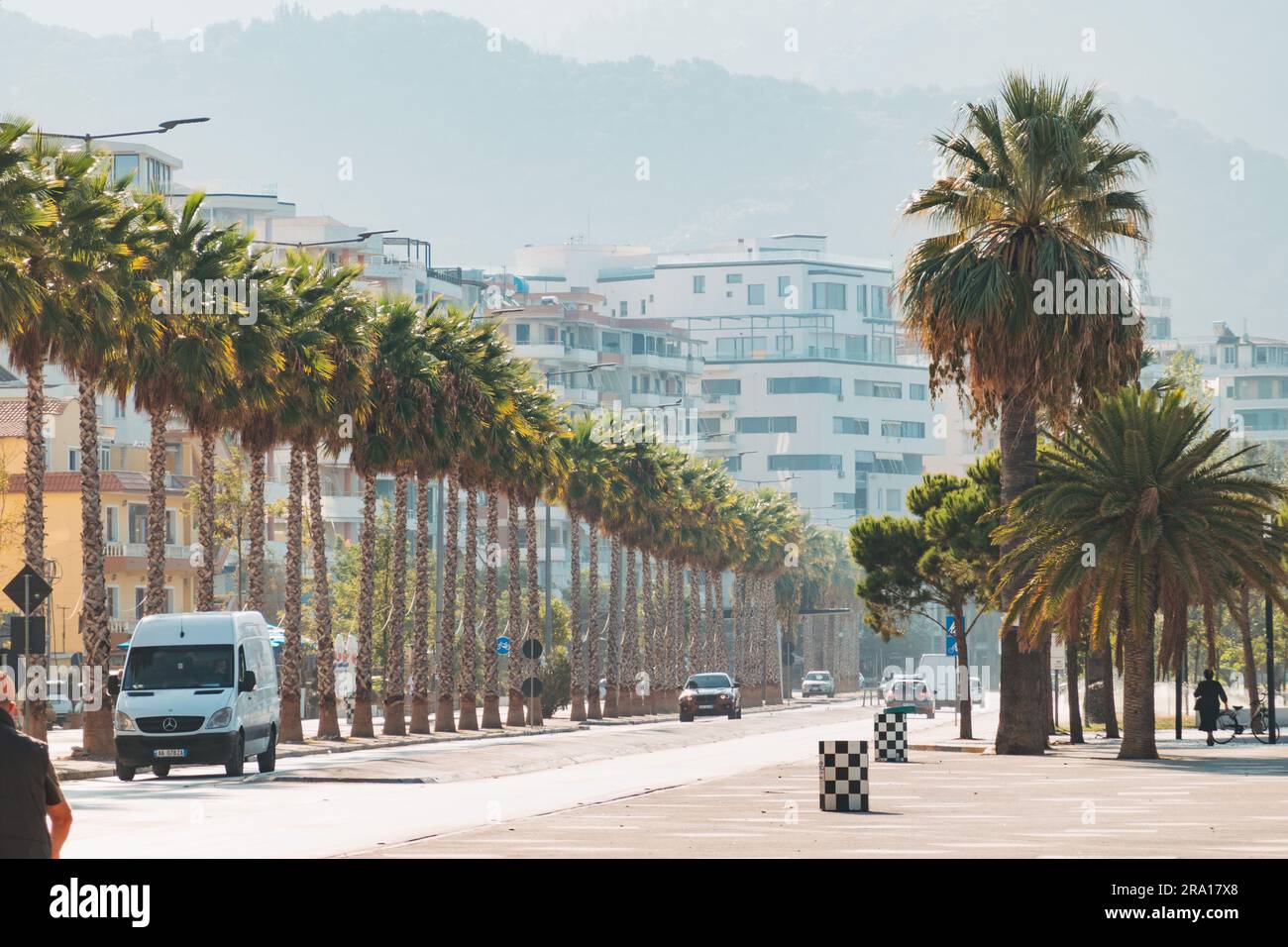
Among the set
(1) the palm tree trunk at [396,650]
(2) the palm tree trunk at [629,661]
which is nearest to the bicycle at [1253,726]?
(1) the palm tree trunk at [396,650]

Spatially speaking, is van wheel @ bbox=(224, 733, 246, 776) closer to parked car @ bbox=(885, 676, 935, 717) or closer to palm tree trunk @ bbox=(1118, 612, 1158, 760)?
palm tree trunk @ bbox=(1118, 612, 1158, 760)

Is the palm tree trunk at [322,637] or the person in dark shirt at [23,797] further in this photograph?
the palm tree trunk at [322,637]

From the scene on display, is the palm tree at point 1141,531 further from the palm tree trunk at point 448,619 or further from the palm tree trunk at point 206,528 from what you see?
the palm tree trunk at point 448,619

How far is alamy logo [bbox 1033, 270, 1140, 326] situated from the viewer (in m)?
40.2

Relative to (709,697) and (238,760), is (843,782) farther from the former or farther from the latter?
(709,697)

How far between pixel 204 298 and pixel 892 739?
16552 millimetres

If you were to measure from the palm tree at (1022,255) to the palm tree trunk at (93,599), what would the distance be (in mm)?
16417

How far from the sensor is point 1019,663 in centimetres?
4325

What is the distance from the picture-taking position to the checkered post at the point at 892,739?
131ft

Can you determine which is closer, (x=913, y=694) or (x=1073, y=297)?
(x=1073, y=297)

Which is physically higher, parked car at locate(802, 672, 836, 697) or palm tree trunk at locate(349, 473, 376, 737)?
palm tree trunk at locate(349, 473, 376, 737)

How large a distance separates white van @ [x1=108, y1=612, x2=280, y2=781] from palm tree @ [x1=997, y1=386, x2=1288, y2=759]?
47.3ft

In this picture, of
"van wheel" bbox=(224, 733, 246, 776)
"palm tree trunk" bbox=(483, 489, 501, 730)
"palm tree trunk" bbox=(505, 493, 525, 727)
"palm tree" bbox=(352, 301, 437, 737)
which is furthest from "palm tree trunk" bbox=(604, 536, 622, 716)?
"van wheel" bbox=(224, 733, 246, 776)
